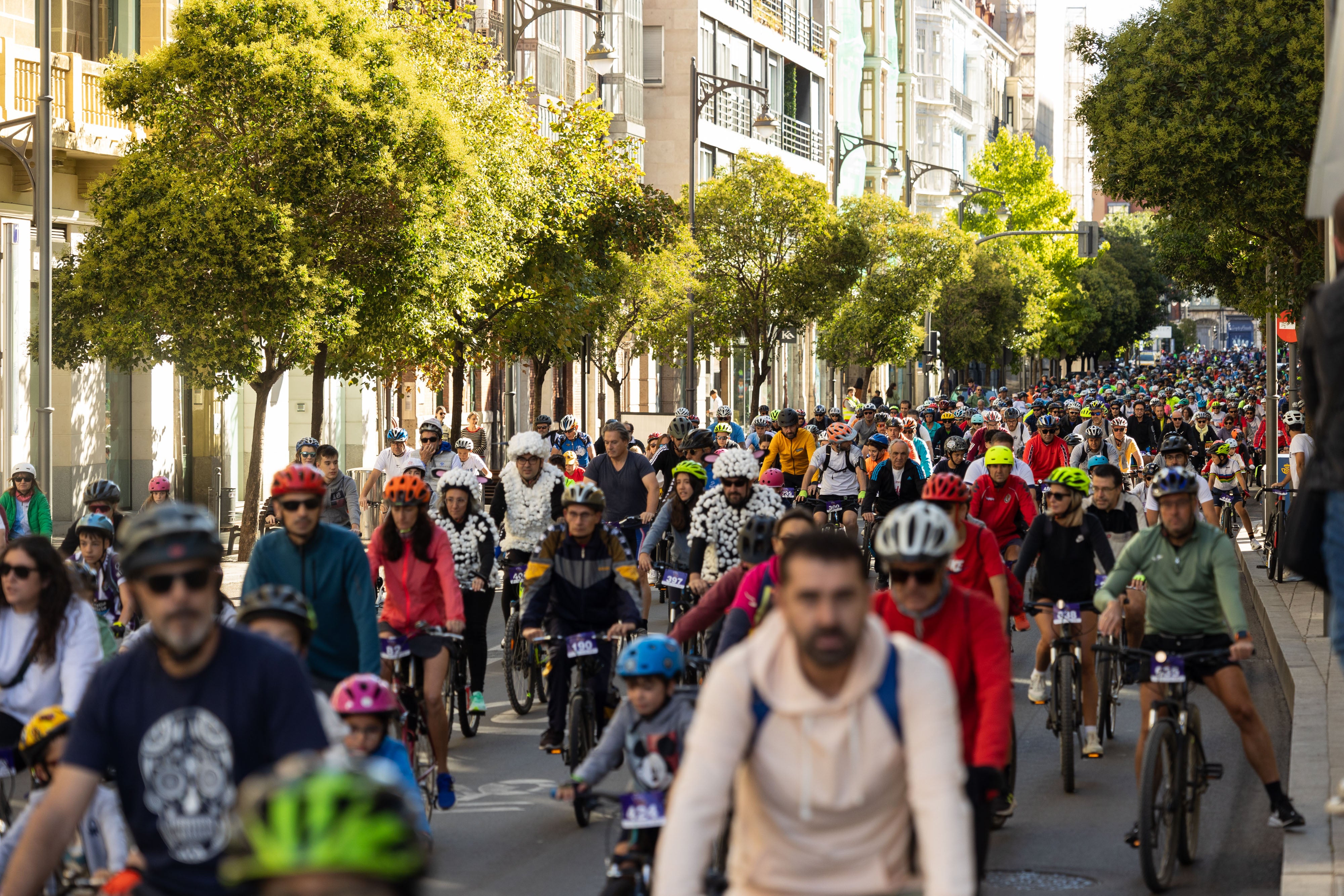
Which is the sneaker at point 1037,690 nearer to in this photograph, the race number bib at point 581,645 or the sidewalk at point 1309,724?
the sidewalk at point 1309,724

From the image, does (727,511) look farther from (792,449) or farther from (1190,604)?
(792,449)

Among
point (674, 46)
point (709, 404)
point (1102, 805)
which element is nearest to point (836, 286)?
point (709, 404)

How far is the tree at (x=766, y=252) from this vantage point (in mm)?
43750

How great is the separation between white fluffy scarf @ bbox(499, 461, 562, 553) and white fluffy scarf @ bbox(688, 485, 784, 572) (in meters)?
2.41

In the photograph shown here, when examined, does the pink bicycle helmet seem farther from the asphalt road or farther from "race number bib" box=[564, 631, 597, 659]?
"race number bib" box=[564, 631, 597, 659]

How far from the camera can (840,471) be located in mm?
19750

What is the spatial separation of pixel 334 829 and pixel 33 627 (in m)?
5.05

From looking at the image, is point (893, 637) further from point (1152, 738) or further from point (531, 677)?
point (531, 677)

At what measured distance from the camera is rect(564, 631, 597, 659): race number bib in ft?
32.7

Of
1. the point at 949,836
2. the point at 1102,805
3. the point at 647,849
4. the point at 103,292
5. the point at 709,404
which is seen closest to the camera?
the point at 949,836

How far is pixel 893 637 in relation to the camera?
3.95 metres

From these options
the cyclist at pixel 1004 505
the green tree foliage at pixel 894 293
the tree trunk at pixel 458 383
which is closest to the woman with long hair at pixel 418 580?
the cyclist at pixel 1004 505

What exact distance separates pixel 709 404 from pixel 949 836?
3656 cm

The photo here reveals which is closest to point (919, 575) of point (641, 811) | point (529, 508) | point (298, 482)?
point (641, 811)
